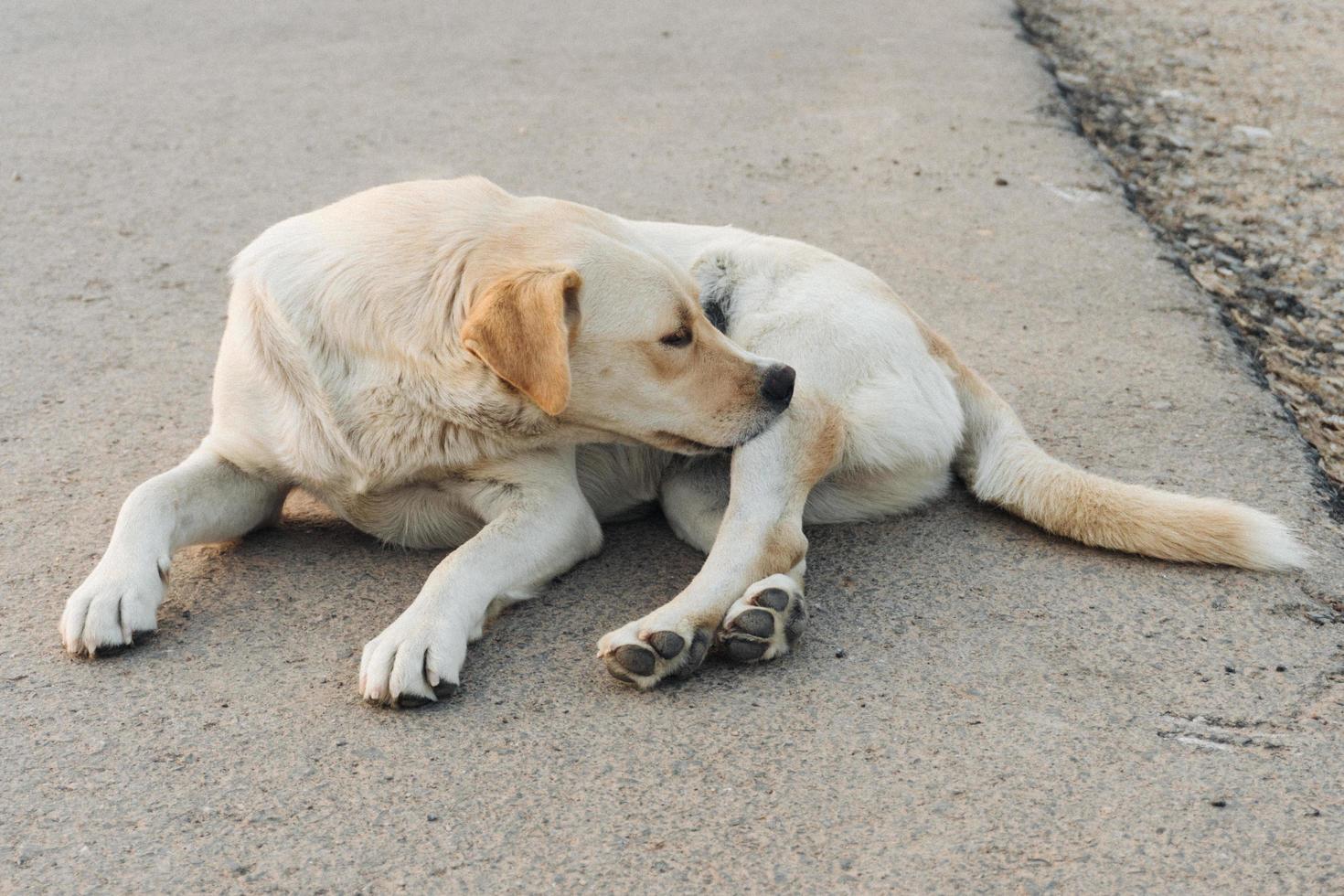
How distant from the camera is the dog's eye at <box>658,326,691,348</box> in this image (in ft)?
10.0

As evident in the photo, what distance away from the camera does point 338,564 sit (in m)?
3.28

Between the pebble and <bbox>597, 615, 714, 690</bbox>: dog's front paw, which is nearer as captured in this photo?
<bbox>597, 615, 714, 690</bbox>: dog's front paw

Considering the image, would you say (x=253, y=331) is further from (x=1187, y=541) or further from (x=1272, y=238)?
(x=1272, y=238)

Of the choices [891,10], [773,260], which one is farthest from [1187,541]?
[891,10]

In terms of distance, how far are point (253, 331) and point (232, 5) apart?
22.8 feet

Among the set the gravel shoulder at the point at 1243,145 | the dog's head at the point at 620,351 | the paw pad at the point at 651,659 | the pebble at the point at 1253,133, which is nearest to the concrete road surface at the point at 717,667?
the paw pad at the point at 651,659

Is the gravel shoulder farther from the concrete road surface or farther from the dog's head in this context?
the dog's head

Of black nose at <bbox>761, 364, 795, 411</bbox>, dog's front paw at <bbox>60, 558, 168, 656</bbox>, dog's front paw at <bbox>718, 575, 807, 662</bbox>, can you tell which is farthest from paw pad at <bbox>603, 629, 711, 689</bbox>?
dog's front paw at <bbox>60, 558, 168, 656</bbox>

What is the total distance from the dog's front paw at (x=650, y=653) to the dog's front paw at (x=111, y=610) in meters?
0.99

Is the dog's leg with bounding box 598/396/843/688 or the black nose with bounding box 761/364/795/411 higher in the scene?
the black nose with bounding box 761/364/795/411

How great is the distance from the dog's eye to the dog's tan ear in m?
0.33

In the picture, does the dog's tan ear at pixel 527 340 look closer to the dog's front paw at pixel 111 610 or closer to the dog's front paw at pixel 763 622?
the dog's front paw at pixel 763 622

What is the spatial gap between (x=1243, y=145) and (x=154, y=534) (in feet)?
19.2

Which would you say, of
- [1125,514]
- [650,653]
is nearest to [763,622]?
[650,653]
